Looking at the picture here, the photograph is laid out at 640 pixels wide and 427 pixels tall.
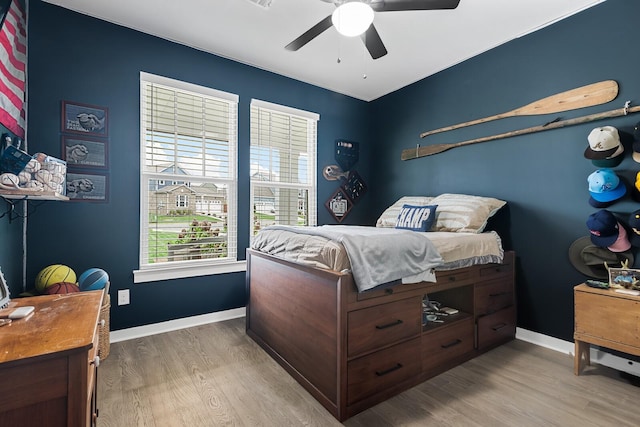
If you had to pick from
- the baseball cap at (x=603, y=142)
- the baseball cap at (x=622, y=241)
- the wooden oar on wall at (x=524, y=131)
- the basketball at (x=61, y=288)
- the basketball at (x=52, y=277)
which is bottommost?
the basketball at (x=61, y=288)

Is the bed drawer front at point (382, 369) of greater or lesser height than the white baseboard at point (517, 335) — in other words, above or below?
above

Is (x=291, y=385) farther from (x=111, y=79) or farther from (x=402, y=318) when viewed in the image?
(x=111, y=79)

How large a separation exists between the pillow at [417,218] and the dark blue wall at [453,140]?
0.63 m

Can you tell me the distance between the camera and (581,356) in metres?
2.11

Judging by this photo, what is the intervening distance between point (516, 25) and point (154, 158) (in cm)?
351

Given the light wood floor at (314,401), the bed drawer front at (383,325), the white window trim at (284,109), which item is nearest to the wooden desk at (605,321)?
the light wood floor at (314,401)

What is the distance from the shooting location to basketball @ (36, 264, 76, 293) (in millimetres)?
2062

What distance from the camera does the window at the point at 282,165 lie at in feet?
11.3

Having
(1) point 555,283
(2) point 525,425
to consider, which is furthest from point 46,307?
(1) point 555,283

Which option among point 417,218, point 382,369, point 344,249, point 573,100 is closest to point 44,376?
point 344,249

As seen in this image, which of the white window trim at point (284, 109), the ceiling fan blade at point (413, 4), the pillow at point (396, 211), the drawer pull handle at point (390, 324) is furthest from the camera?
the white window trim at point (284, 109)

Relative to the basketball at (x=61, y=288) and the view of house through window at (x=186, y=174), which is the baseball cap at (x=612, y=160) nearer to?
the view of house through window at (x=186, y=174)

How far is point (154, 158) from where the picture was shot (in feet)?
9.33

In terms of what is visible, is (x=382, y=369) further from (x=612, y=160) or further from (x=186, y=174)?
(x=186, y=174)
